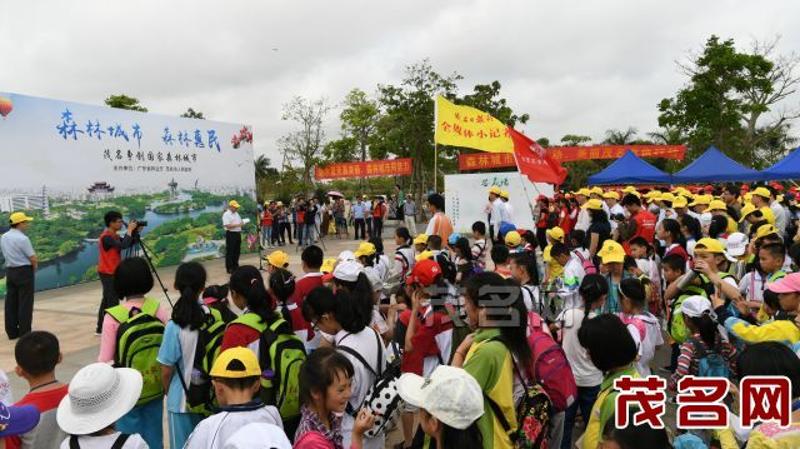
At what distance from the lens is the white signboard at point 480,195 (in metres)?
15.7

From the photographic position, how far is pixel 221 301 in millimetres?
3346

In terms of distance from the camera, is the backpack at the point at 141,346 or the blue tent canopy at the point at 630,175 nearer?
the backpack at the point at 141,346

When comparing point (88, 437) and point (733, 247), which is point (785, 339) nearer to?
point (733, 247)

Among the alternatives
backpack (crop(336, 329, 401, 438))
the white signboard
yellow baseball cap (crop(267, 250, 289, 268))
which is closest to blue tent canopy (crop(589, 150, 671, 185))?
the white signboard

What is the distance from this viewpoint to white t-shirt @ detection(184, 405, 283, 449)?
1.91 meters

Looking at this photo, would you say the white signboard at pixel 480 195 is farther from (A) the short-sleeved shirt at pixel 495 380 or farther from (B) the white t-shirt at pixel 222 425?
(B) the white t-shirt at pixel 222 425

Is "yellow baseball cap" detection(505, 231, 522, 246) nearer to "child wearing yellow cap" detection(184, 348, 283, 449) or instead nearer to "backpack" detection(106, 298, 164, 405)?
"backpack" detection(106, 298, 164, 405)

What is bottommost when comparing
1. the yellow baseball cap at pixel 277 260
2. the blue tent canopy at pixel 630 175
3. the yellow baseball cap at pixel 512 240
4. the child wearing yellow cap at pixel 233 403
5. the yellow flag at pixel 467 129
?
the child wearing yellow cap at pixel 233 403

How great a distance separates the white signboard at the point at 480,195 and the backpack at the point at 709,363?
1268 cm

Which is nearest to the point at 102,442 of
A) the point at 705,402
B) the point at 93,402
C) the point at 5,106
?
the point at 93,402

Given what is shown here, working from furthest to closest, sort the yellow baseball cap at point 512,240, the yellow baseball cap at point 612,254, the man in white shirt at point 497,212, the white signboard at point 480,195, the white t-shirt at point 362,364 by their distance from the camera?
the white signboard at point 480,195 → the man in white shirt at point 497,212 → the yellow baseball cap at point 512,240 → the yellow baseball cap at point 612,254 → the white t-shirt at point 362,364

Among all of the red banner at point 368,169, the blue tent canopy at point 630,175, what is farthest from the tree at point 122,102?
the blue tent canopy at point 630,175

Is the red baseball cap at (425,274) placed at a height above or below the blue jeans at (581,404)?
above

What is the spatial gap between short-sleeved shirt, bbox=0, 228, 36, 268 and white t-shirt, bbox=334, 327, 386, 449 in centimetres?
555
